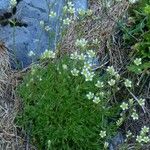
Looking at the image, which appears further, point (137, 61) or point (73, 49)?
point (73, 49)

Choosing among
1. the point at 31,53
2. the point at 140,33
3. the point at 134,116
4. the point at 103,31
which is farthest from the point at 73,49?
the point at 134,116

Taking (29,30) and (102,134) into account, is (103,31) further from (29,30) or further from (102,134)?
(102,134)

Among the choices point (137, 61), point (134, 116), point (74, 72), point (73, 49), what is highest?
point (73, 49)

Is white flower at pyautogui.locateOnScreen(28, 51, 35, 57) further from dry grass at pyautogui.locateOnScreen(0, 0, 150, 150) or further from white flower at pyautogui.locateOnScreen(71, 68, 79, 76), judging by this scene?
white flower at pyautogui.locateOnScreen(71, 68, 79, 76)

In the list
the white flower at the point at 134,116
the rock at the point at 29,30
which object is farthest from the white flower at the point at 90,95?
the rock at the point at 29,30

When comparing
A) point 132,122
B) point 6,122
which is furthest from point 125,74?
point 6,122

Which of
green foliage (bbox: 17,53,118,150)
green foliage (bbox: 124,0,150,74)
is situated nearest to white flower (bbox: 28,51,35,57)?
green foliage (bbox: 17,53,118,150)

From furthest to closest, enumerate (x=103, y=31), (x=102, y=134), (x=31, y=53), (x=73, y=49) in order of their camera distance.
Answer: (x=103, y=31) → (x=73, y=49) → (x=31, y=53) → (x=102, y=134)

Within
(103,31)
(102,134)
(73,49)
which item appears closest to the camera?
(102,134)
